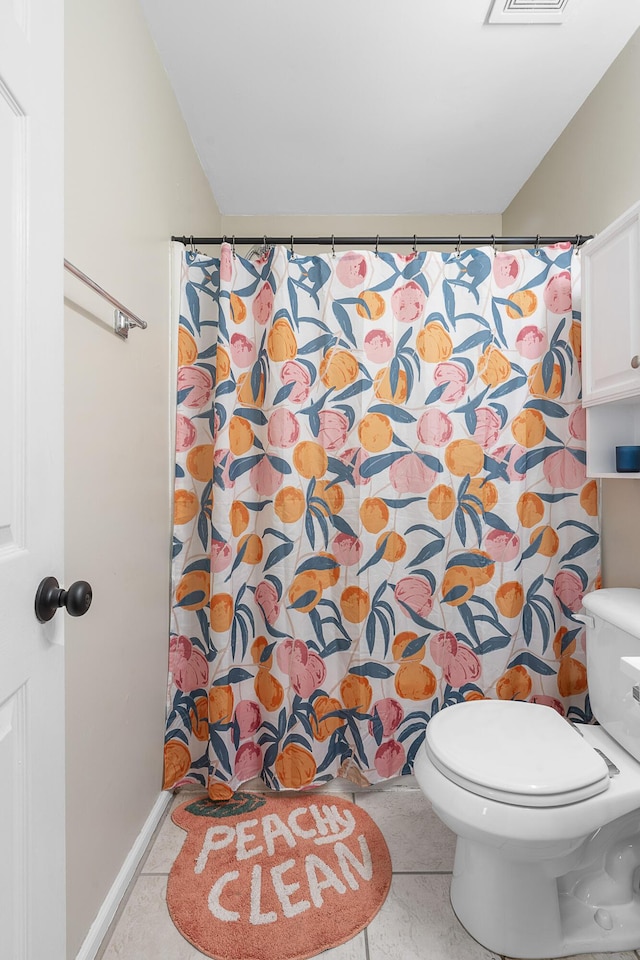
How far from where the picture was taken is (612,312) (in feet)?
5.21

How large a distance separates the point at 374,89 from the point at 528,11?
1.70 ft

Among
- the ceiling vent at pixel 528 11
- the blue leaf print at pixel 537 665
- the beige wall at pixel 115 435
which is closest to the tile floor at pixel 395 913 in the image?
the beige wall at pixel 115 435

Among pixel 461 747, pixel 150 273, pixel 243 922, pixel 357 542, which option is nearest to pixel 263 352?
pixel 150 273

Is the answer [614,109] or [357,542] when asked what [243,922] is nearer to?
[357,542]

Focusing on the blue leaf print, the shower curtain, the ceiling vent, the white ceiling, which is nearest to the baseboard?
the shower curtain

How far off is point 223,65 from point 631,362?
5.09 ft

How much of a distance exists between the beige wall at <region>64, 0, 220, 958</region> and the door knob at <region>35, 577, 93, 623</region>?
0.44 metres

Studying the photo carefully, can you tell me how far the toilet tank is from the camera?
1.41 metres

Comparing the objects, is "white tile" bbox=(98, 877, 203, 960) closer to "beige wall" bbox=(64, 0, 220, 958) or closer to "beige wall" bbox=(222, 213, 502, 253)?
"beige wall" bbox=(64, 0, 220, 958)

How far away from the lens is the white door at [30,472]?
67cm

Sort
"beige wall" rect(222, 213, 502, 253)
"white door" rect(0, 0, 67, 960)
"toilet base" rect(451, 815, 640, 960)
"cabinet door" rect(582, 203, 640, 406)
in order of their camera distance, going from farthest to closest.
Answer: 1. "beige wall" rect(222, 213, 502, 253)
2. "cabinet door" rect(582, 203, 640, 406)
3. "toilet base" rect(451, 815, 640, 960)
4. "white door" rect(0, 0, 67, 960)

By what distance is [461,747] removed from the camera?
1.38 metres

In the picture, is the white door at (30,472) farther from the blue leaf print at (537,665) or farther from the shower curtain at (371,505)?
the blue leaf print at (537,665)

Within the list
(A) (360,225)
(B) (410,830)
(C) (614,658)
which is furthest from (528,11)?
(B) (410,830)
